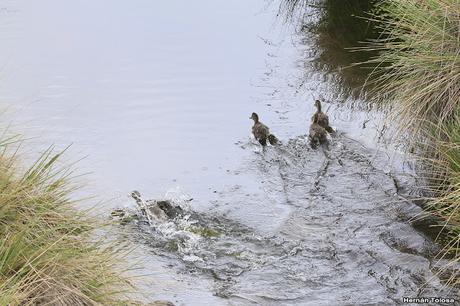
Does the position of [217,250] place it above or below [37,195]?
below

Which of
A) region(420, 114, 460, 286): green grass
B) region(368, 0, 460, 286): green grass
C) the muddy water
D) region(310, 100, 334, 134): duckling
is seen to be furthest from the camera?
region(310, 100, 334, 134): duckling

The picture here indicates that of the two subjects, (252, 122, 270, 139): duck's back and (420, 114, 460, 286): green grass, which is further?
(252, 122, 270, 139): duck's back

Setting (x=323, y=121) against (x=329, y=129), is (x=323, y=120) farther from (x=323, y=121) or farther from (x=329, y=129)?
(x=329, y=129)

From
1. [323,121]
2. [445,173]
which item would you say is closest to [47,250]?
[445,173]

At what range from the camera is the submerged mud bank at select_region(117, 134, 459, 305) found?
7133mm

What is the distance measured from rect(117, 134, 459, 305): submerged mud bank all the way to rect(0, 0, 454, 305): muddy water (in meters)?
0.02

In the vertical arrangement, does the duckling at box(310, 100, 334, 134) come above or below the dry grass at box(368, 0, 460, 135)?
below

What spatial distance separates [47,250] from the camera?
17.8 feet

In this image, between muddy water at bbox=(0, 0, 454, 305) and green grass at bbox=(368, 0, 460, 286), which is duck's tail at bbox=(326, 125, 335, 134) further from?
green grass at bbox=(368, 0, 460, 286)

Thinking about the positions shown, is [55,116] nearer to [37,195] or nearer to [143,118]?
[143,118]

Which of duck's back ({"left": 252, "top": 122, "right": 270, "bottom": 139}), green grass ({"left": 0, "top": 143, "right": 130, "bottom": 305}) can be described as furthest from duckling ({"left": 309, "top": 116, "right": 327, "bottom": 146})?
green grass ({"left": 0, "top": 143, "right": 130, "bottom": 305})

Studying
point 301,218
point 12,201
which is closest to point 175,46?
point 301,218

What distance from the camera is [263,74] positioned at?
44.5ft

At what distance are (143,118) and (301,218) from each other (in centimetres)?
395
